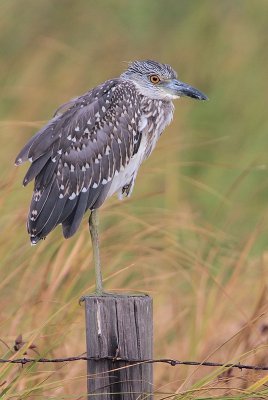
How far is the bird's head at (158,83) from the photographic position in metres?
6.72

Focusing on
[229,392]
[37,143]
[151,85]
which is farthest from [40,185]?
[229,392]

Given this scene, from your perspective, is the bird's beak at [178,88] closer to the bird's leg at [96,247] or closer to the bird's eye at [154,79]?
the bird's eye at [154,79]

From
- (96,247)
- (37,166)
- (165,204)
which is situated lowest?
(96,247)

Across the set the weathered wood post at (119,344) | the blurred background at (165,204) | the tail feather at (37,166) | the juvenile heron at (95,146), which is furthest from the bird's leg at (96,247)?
the weathered wood post at (119,344)

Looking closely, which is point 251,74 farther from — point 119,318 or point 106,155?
point 119,318

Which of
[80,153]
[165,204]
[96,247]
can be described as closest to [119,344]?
[96,247]

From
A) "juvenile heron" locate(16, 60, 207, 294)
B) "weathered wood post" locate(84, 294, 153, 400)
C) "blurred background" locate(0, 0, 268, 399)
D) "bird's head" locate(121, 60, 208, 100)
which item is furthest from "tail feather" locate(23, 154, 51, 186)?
"weathered wood post" locate(84, 294, 153, 400)

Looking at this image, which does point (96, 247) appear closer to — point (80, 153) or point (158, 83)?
point (80, 153)

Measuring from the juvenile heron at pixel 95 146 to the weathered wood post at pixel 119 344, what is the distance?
1.40m

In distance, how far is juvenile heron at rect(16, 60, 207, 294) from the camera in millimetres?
6281

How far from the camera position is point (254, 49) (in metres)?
13.5

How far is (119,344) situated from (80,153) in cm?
196

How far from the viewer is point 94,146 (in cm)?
659

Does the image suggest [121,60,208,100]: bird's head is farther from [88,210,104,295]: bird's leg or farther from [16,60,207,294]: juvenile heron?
[88,210,104,295]: bird's leg
